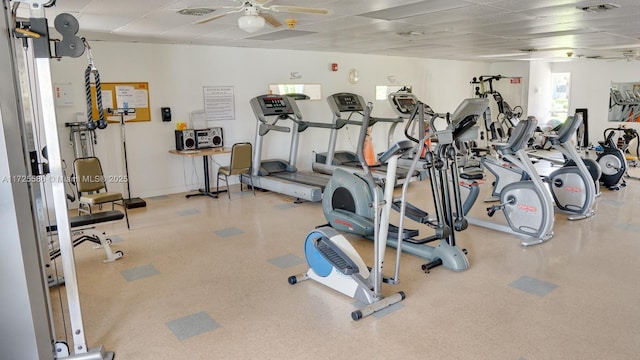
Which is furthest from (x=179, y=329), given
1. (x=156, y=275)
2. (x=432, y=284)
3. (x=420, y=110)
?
(x=420, y=110)

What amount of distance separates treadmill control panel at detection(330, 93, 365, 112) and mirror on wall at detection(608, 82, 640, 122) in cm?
714

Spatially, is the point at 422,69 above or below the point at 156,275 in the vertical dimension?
above

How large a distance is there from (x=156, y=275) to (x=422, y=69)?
8068 millimetres

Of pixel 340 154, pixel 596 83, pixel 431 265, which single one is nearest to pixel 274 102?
pixel 340 154

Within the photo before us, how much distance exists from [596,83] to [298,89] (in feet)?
26.0

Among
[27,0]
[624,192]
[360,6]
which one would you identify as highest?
[360,6]

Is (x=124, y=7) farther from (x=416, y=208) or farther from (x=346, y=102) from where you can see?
(x=346, y=102)

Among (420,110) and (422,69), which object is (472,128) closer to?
(420,110)

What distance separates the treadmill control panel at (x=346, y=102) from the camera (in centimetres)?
773

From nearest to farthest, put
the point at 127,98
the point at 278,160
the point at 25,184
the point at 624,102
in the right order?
1. the point at 25,184
2. the point at 127,98
3. the point at 278,160
4. the point at 624,102

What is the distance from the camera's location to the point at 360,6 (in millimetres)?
4285

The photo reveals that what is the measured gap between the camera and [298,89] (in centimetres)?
837

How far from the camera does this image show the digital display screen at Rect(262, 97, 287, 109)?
7074 millimetres

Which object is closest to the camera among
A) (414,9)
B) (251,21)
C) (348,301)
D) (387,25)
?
→ (348,301)
